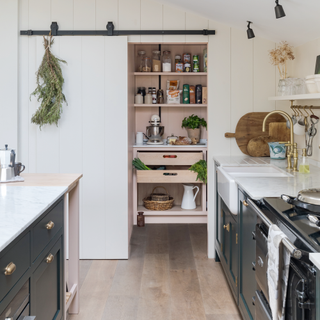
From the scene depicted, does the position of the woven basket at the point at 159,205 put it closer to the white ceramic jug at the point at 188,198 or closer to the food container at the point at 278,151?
the white ceramic jug at the point at 188,198

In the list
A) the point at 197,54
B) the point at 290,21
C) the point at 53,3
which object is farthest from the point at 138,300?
the point at 197,54

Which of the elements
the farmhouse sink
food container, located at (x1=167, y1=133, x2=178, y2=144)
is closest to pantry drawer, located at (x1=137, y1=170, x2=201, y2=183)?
food container, located at (x1=167, y1=133, x2=178, y2=144)

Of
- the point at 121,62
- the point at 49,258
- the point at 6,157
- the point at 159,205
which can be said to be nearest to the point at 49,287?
the point at 49,258

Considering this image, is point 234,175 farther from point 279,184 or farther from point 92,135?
point 92,135

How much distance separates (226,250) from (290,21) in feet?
5.87

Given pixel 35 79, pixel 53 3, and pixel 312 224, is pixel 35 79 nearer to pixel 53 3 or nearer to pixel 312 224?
pixel 53 3

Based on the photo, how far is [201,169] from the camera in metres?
4.15

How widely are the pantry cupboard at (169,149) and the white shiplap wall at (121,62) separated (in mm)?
706

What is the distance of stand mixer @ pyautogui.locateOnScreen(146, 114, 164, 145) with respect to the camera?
4.42m

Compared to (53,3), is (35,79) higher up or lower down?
lower down

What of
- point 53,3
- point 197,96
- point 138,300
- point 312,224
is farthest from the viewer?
point 197,96

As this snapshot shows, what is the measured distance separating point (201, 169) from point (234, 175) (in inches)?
57.4

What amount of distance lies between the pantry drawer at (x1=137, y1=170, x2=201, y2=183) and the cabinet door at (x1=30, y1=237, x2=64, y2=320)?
222cm

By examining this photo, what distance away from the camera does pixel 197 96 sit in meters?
4.41
